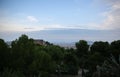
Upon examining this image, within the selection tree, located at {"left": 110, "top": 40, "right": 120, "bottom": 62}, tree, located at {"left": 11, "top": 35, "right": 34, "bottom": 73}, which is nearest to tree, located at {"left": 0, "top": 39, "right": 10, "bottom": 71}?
tree, located at {"left": 11, "top": 35, "right": 34, "bottom": 73}

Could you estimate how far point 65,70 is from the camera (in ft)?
123

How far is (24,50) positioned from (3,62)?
3243 millimetres

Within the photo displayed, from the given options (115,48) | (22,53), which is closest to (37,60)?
(22,53)

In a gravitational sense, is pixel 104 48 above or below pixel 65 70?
above

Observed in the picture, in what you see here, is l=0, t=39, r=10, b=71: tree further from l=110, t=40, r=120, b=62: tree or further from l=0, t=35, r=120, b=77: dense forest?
l=110, t=40, r=120, b=62: tree

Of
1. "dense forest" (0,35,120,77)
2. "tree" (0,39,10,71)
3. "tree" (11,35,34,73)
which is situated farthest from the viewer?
"tree" (11,35,34,73)

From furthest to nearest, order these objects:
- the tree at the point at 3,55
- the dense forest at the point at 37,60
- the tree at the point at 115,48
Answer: the tree at the point at 115,48 < the tree at the point at 3,55 < the dense forest at the point at 37,60

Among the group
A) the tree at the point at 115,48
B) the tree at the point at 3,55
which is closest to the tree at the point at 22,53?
the tree at the point at 3,55

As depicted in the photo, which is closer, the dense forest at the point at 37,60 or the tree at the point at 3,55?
the dense forest at the point at 37,60

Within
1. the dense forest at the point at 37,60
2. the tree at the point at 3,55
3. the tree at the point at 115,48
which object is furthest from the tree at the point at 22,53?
the tree at the point at 115,48

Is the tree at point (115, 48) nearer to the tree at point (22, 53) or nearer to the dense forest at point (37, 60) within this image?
the dense forest at point (37, 60)

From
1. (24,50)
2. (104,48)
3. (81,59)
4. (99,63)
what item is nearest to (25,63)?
(24,50)

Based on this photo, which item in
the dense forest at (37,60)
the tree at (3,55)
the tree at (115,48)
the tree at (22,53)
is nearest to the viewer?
the dense forest at (37,60)

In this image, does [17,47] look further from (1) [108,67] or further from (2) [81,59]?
(2) [81,59]
